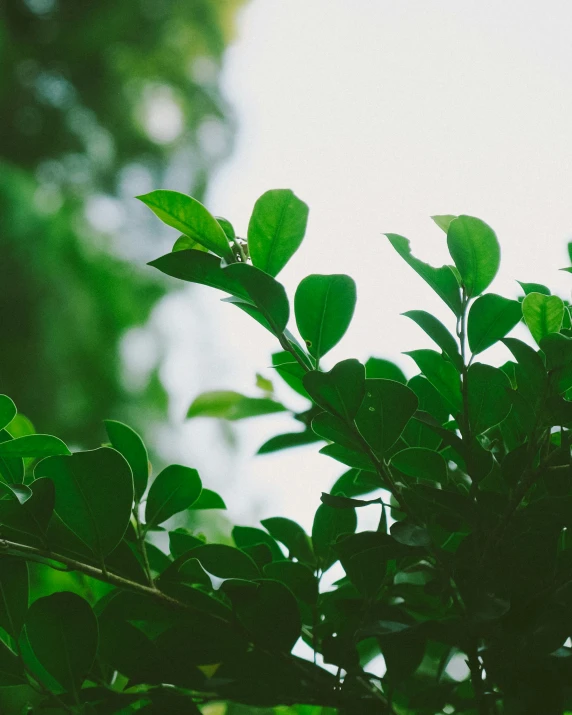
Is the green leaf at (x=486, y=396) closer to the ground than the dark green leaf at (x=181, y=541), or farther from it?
farther from it

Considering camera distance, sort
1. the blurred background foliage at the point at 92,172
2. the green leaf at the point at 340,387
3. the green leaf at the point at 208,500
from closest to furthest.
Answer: the green leaf at the point at 340,387
the green leaf at the point at 208,500
the blurred background foliage at the point at 92,172

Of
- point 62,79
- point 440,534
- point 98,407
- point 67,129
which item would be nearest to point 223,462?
point 98,407

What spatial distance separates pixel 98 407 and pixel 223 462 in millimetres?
654

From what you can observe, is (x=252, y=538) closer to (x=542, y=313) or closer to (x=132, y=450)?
(x=132, y=450)

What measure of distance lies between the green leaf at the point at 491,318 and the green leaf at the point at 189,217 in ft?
0.35

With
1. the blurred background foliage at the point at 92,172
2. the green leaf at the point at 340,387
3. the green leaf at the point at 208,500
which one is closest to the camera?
the green leaf at the point at 340,387

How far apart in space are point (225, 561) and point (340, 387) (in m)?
0.10

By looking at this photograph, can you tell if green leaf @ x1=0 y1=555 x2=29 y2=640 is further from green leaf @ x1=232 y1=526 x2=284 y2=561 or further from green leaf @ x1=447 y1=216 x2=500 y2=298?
green leaf @ x1=447 y1=216 x2=500 y2=298

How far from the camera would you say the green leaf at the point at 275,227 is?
26 cm

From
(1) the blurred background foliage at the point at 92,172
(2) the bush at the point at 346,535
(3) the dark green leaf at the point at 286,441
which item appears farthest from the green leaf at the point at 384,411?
(1) the blurred background foliage at the point at 92,172

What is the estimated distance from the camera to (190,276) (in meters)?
0.25

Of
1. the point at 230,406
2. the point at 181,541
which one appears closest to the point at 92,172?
the point at 230,406

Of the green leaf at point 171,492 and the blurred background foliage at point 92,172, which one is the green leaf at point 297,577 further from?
the blurred background foliage at point 92,172

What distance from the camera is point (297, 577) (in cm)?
29
